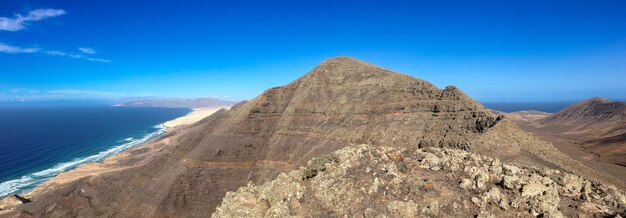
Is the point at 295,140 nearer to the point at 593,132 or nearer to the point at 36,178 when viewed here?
the point at 36,178

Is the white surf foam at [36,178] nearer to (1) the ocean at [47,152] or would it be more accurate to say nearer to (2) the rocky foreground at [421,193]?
(1) the ocean at [47,152]

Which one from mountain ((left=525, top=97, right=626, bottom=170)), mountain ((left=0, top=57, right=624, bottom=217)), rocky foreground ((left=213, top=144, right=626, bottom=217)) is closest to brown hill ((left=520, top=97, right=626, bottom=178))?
mountain ((left=525, top=97, right=626, bottom=170))

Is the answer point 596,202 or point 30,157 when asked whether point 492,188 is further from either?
point 30,157

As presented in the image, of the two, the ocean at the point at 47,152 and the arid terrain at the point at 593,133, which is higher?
the arid terrain at the point at 593,133

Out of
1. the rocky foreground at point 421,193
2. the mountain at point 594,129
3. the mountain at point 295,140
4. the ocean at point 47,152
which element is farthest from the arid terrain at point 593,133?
the ocean at point 47,152

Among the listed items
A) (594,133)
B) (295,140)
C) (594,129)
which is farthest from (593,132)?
(295,140)

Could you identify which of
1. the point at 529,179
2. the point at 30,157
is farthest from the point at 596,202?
the point at 30,157

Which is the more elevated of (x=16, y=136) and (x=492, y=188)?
(x=492, y=188)
